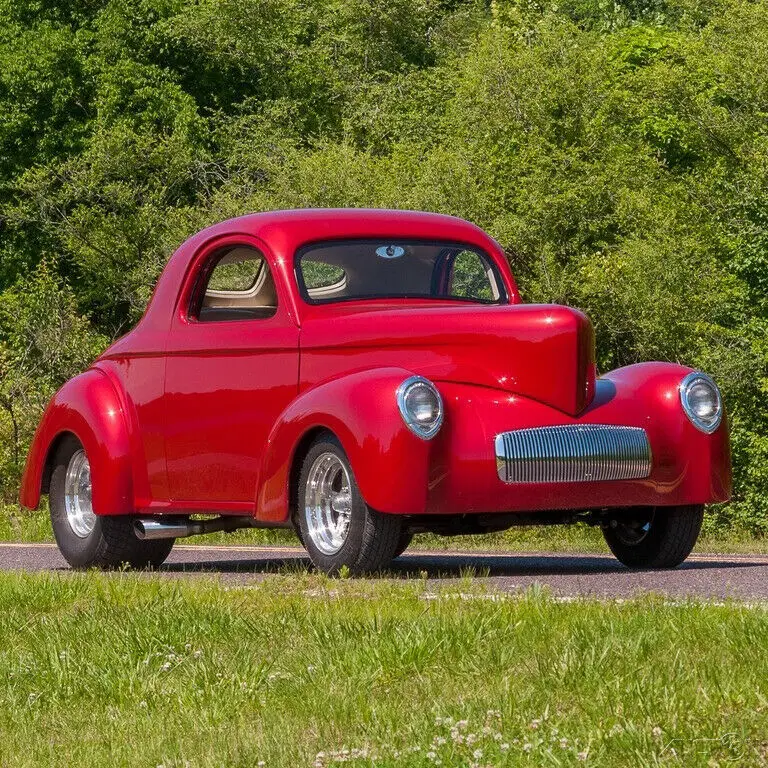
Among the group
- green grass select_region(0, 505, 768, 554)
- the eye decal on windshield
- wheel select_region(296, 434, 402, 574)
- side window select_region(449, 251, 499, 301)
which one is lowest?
green grass select_region(0, 505, 768, 554)

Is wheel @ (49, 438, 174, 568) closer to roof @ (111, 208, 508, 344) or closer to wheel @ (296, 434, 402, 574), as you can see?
roof @ (111, 208, 508, 344)

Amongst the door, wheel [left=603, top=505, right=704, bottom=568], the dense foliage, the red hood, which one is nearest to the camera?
the red hood

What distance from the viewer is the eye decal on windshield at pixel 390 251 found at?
9.59m

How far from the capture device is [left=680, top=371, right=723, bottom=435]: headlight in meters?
8.83

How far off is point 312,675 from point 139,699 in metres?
0.55

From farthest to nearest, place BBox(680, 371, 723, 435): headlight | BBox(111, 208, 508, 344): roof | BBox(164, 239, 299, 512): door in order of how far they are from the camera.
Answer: BBox(111, 208, 508, 344): roof, BBox(164, 239, 299, 512): door, BBox(680, 371, 723, 435): headlight

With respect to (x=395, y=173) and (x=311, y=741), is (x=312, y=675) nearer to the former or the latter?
(x=311, y=741)

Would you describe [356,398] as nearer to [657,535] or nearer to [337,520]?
[337,520]

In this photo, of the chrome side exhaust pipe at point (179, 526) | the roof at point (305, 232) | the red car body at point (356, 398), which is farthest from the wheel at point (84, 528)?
the roof at point (305, 232)

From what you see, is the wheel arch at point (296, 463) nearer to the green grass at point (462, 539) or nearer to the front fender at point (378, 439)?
the front fender at point (378, 439)

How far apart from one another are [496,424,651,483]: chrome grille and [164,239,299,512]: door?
1.32 m

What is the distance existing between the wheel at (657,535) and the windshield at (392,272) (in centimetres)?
159

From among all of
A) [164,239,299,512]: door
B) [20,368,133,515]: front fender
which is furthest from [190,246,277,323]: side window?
[20,368,133,515]: front fender

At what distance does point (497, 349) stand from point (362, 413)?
810 millimetres
